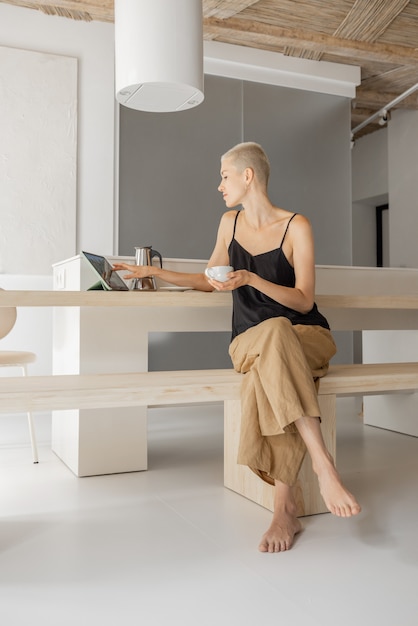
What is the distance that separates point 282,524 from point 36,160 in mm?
3203

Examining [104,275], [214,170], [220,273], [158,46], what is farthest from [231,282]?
[214,170]

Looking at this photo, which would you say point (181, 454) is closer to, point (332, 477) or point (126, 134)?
point (332, 477)

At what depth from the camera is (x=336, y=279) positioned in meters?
3.13

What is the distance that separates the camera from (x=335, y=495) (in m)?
1.75

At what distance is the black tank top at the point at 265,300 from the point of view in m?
2.17

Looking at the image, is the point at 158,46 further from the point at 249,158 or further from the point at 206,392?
the point at 206,392

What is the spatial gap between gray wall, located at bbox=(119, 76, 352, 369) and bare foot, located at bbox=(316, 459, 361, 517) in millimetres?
3039

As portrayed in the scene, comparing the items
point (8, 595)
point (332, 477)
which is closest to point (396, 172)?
point (332, 477)

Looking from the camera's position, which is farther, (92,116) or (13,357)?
(92,116)

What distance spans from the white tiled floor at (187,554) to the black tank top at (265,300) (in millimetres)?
616

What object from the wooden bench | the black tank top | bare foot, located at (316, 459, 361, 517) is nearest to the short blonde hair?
the black tank top

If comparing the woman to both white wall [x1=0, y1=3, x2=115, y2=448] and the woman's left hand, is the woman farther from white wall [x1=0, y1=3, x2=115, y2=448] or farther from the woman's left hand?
white wall [x1=0, y1=3, x2=115, y2=448]

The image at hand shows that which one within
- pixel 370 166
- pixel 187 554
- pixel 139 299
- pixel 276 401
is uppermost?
pixel 370 166

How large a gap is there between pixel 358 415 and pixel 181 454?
1.67 m
